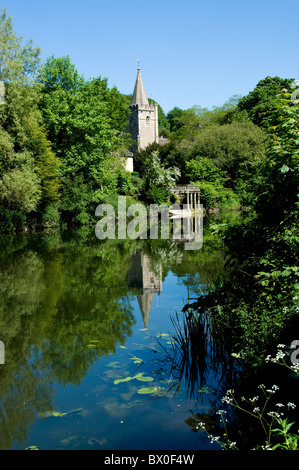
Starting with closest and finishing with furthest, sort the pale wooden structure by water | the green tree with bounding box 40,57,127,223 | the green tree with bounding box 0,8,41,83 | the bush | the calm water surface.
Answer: the calm water surface
the green tree with bounding box 0,8,41,83
the green tree with bounding box 40,57,127,223
the bush
the pale wooden structure by water

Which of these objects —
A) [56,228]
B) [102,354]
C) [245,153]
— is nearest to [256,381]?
[102,354]

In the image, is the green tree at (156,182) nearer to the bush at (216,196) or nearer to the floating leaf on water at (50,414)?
the bush at (216,196)

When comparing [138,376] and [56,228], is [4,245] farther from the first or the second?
[138,376]

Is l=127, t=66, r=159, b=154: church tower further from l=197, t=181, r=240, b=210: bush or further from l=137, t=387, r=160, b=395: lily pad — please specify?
l=137, t=387, r=160, b=395: lily pad

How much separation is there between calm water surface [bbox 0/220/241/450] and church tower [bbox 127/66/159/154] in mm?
56337

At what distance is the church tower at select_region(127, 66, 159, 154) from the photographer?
67.2m

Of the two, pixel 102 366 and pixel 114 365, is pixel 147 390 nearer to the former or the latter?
pixel 114 365

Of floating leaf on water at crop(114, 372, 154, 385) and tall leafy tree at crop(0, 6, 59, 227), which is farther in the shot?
tall leafy tree at crop(0, 6, 59, 227)

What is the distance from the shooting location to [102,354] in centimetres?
737

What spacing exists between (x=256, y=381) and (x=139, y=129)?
2579 inches

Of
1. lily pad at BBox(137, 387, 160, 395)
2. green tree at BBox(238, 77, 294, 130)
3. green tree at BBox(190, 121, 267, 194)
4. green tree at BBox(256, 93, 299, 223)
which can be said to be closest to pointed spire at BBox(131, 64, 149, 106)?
green tree at BBox(238, 77, 294, 130)

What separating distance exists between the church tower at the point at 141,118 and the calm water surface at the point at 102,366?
5634 centimetres

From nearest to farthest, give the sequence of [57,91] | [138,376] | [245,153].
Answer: [138,376], [57,91], [245,153]

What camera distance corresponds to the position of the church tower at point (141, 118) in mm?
67250
